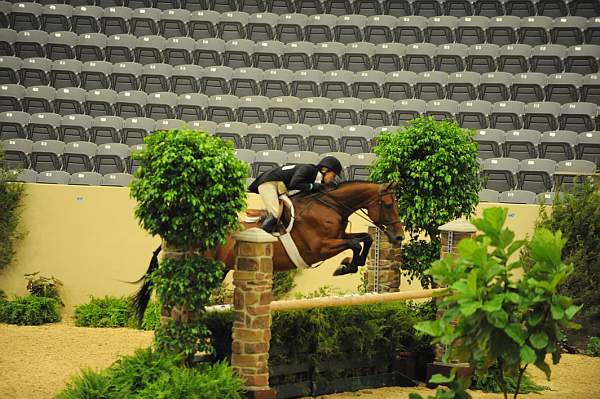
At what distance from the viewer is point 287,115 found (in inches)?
679

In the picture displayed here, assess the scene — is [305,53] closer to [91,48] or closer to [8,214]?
[91,48]

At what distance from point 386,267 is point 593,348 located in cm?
360

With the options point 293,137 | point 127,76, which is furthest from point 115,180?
point 127,76

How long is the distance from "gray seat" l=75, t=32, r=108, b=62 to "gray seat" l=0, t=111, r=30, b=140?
2355mm

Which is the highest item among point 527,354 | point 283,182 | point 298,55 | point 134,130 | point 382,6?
point 382,6

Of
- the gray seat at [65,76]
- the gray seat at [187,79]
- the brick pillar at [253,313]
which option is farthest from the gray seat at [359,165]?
the brick pillar at [253,313]

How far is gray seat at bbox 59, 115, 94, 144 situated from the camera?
54.9ft

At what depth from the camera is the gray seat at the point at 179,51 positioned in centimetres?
1858

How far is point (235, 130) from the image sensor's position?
644 inches

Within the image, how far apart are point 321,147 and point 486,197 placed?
3.02 metres

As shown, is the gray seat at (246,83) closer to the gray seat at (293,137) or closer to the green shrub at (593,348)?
the gray seat at (293,137)

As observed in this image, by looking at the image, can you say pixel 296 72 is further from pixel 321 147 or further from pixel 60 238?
pixel 60 238

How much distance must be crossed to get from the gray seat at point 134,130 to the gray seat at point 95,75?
1.75m

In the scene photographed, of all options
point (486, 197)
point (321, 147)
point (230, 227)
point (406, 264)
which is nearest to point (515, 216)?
point (486, 197)
